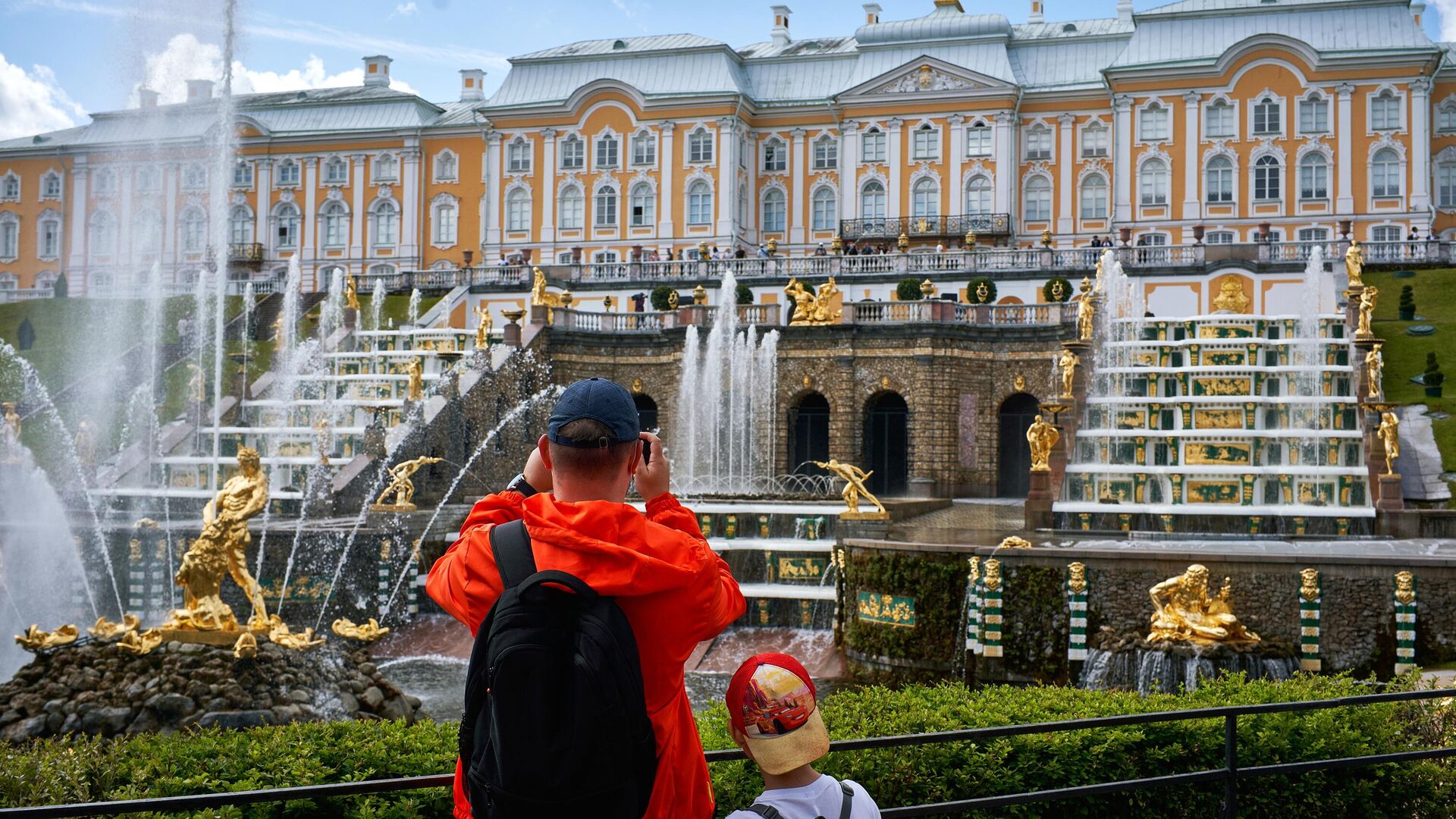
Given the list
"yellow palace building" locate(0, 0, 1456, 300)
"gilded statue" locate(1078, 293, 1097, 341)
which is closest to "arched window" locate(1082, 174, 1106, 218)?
"yellow palace building" locate(0, 0, 1456, 300)

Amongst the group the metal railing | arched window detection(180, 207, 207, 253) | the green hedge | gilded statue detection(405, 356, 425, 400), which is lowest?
the green hedge

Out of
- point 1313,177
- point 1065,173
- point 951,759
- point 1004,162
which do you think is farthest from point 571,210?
point 951,759

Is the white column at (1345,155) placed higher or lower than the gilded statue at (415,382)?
higher

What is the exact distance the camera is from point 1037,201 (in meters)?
55.6

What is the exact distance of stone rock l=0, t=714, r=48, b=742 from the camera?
45.4ft

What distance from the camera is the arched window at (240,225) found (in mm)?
64688

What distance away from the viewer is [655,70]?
58.8 metres

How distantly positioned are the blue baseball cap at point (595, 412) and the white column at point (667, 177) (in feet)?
177

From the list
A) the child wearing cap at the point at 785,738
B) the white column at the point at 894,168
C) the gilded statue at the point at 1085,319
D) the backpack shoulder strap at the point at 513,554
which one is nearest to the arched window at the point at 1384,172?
the white column at the point at 894,168

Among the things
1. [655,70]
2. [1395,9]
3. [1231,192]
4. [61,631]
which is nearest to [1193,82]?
[1231,192]

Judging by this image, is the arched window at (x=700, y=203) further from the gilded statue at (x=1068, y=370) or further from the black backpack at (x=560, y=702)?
the black backpack at (x=560, y=702)

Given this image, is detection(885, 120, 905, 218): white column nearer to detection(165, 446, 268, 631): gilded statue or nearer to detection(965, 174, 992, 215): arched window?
detection(965, 174, 992, 215): arched window

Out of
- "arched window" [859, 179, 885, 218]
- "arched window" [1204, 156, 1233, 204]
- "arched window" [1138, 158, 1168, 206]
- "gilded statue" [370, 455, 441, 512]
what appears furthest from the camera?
"arched window" [859, 179, 885, 218]

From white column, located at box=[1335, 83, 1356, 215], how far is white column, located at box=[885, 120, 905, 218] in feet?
52.5
